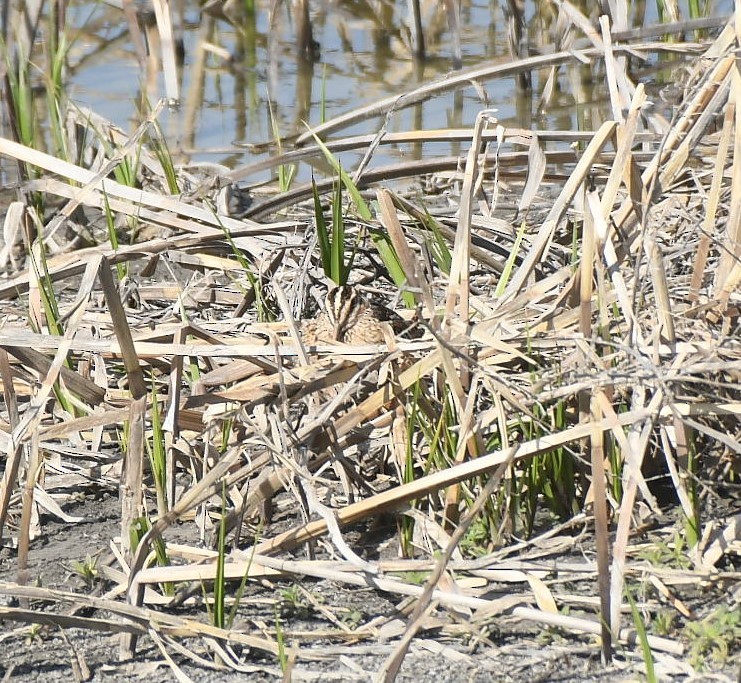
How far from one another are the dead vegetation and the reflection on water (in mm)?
2729

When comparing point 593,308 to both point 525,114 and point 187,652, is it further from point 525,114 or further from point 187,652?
point 525,114

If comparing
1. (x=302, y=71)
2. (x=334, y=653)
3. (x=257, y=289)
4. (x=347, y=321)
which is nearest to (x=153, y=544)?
(x=334, y=653)

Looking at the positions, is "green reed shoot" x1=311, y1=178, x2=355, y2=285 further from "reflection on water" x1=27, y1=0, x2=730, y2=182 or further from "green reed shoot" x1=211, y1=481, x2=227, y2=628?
"reflection on water" x1=27, y1=0, x2=730, y2=182

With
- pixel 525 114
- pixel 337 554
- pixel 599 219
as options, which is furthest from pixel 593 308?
pixel 525 114

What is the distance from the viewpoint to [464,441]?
2.09 m

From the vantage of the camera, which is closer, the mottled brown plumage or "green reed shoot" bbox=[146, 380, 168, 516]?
"green reed shoot" bbox=[146, 380, 168, 516]

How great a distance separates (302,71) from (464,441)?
16.6ft

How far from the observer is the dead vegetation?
1.93m

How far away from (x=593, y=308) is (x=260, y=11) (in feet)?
20.3

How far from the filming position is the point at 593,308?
88.9 inches

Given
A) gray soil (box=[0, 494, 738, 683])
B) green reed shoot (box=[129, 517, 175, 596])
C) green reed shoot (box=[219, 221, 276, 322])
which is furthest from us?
green reed shoot (box=[219, 221, 276, 322])

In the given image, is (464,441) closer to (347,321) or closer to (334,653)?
(334,653)

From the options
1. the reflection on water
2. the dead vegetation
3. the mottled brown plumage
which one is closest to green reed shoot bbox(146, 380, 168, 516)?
the dead vegetation

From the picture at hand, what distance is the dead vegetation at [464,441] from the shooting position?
193 cm
